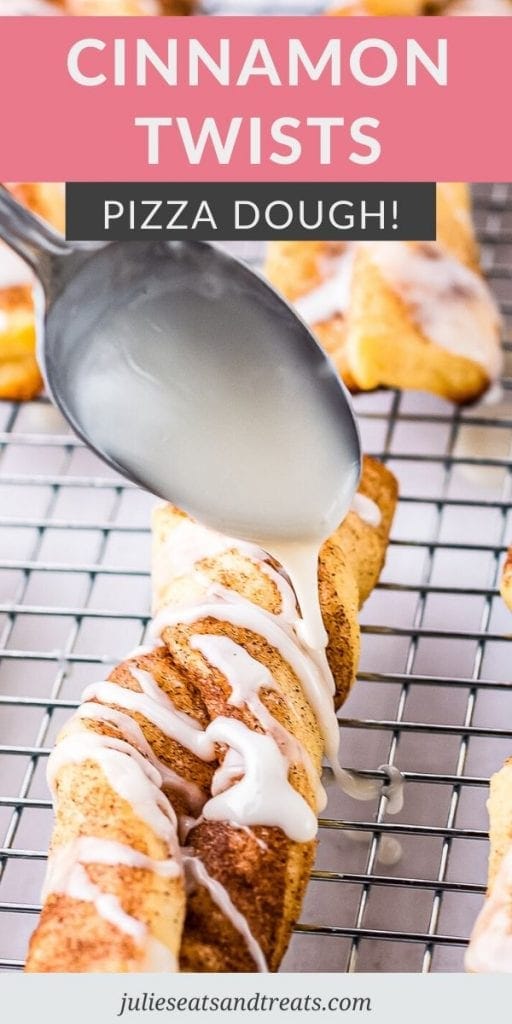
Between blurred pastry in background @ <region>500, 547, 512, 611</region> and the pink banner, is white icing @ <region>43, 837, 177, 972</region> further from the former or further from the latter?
the pink banner

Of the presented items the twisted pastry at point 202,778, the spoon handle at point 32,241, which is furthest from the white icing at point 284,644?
the spoon handle at point 32,241

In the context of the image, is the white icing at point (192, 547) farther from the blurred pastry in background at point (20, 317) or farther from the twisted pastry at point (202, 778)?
the blurred pastry in background at point (20, 317)

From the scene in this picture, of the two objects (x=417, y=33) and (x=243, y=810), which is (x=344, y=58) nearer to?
(x=417, y=33)

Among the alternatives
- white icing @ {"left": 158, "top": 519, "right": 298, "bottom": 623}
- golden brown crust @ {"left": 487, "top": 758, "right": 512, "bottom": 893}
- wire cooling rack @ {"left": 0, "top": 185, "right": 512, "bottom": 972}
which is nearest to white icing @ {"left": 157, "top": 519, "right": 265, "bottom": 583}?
white icing @ {"left": 158, "top": 519, "right": 298, "bottom": 623}

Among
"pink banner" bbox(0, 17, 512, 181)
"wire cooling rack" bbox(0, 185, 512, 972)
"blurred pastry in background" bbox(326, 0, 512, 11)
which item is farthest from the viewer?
"blurred pastry in background" bbox(326, 0, 512, 11)

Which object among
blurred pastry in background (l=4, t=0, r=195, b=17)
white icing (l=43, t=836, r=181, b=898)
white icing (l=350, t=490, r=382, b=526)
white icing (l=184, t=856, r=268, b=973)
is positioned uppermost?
blurred pastry in background (l=4, t=0, r=195, b=17)

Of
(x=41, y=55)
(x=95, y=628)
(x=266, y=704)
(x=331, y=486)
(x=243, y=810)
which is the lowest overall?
(x=243, y=810)

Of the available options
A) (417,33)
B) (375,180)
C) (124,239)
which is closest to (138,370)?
(124,239)
